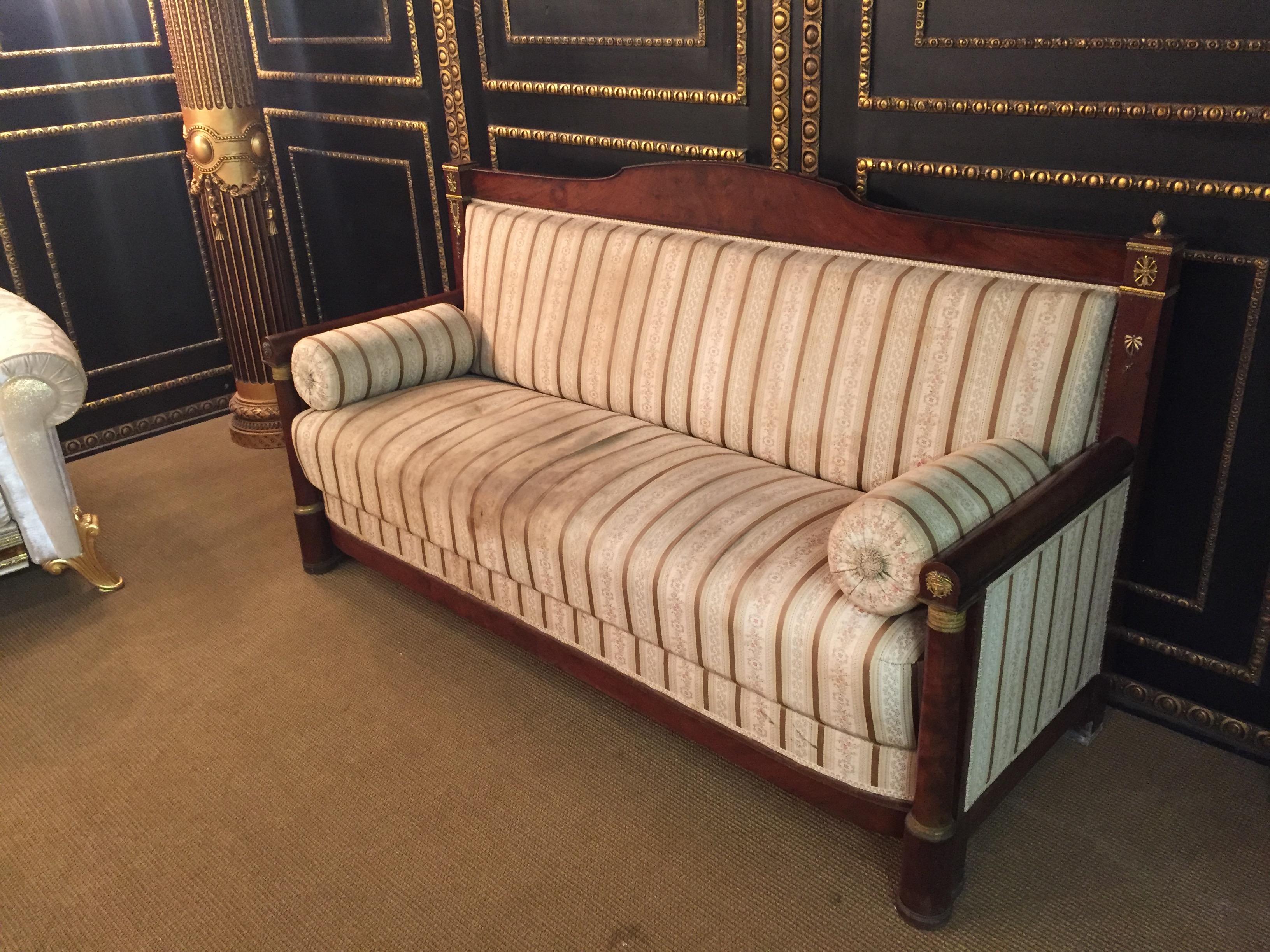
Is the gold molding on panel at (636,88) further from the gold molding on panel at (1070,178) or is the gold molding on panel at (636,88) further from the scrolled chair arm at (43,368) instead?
the scrolled chair arm at (43,368)

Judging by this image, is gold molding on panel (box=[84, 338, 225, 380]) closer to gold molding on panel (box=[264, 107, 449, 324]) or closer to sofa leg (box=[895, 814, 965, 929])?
gold molding on panel (box=[264, 107, 449, 324])

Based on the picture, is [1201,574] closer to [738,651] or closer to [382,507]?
[738,651]

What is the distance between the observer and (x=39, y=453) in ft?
8.07

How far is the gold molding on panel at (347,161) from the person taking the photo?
3.27 metres

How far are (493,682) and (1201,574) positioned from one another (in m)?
1.41

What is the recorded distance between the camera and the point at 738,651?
166 centimetres

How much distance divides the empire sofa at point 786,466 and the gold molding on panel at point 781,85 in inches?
4.3

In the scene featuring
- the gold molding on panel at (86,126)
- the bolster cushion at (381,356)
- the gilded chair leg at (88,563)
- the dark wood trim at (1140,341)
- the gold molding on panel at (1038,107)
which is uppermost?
the gold molding on panel at (1038,107)

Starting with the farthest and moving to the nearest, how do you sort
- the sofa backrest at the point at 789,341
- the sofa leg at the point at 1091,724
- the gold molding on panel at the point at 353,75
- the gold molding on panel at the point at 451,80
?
the gold molding on panel at the point at 353,75 < the gold molding on panel at the point at 451,80 < the sofa leg at the point at 1091,724 < the sofa backrest at the point at 789,341

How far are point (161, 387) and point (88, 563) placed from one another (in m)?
1.30

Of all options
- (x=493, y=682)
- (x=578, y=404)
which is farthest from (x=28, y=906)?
(x=578, y=404)

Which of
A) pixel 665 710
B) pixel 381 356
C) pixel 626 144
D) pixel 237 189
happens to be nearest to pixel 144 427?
pixel 237 189

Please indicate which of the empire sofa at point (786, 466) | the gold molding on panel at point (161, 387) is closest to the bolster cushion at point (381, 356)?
the empire sofa at point (786, 466)

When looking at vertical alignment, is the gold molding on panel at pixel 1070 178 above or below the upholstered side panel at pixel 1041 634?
above
